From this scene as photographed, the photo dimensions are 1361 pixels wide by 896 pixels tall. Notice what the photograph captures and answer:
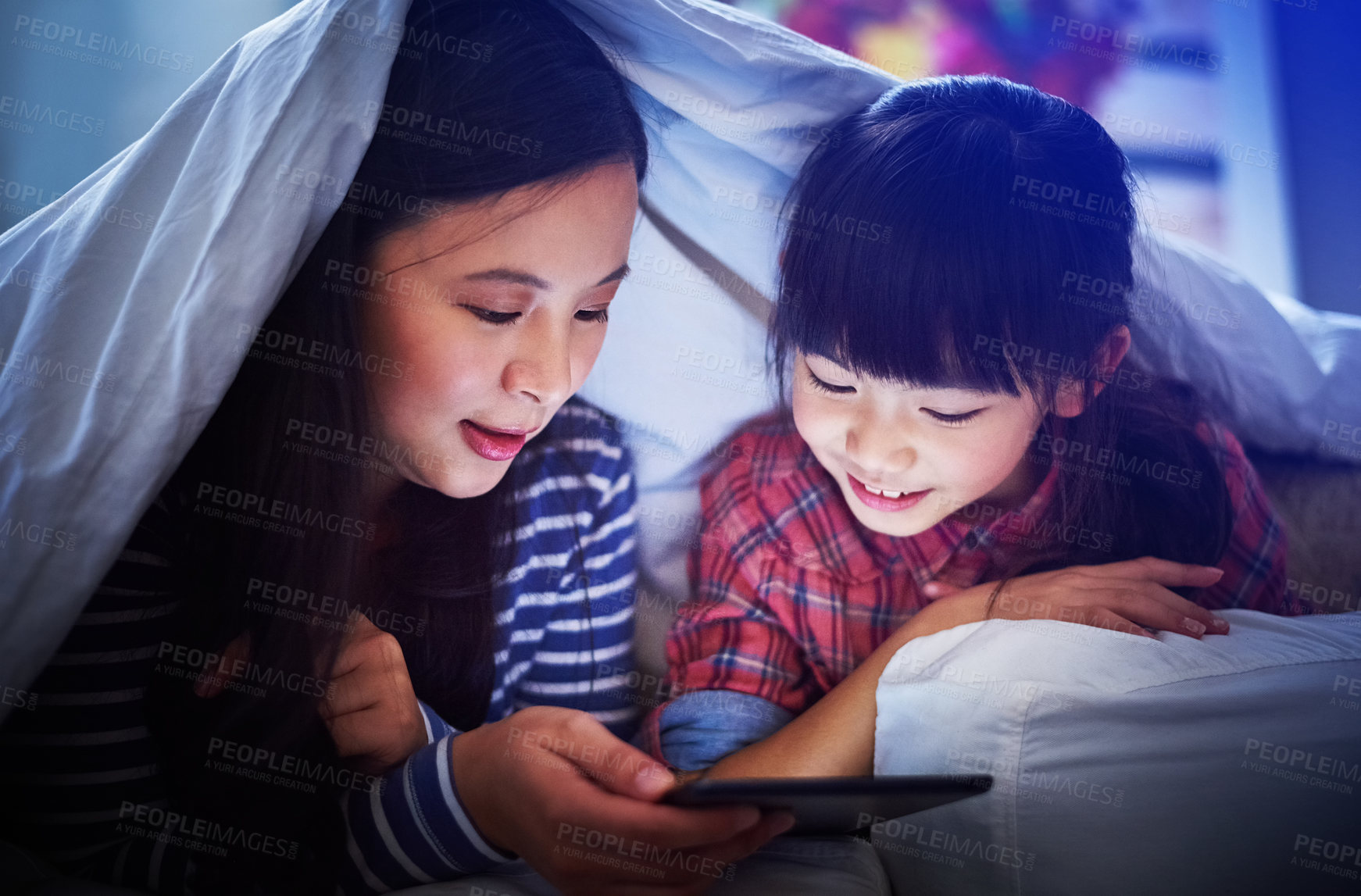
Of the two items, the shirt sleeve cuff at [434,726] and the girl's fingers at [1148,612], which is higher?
the girl's fingers at [1148,612]

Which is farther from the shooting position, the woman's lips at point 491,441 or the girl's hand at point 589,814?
the woman's lips at point 491,441

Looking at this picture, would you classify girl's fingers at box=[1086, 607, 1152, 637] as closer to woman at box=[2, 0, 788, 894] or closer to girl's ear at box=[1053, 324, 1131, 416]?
girl's ear at box=[1053, 324, 1131, 416]

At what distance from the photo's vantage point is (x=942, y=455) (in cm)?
82

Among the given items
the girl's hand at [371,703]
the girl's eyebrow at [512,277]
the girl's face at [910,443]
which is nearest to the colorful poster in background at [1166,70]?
the girl's face at [910,443]

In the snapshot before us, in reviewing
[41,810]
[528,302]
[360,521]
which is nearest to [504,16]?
[528,302]

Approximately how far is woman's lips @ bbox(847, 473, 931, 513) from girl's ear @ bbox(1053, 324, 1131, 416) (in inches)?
6.2

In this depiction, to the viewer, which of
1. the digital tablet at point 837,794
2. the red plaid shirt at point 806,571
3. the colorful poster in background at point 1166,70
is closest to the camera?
the digital tablet at point 837,794

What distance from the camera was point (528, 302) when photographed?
793 mm

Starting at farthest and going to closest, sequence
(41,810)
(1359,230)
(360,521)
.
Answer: (1359,230) < (360,521) < (41,810)

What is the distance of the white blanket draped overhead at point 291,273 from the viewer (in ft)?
2.31

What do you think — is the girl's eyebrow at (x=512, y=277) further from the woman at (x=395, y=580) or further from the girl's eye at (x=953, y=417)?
the girl's eye at (x=953, y=417)

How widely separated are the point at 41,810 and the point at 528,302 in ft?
1.93

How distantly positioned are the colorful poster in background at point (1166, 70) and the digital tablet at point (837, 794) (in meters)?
0.67

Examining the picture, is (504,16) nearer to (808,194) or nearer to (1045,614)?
(808,194)
